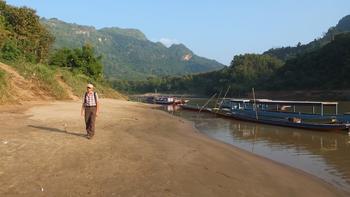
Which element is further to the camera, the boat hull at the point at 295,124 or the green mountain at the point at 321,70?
the green mountain at the point at 321,70

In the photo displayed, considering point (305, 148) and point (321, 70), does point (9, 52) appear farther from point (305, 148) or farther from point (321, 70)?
point (321, 70)

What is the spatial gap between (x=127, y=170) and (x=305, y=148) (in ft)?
44.1

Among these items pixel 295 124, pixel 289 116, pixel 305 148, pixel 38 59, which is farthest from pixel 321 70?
pixel 305 148

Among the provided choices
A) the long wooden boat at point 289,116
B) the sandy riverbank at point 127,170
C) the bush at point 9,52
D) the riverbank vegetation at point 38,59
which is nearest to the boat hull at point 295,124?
the long wooden boat at point 289,116

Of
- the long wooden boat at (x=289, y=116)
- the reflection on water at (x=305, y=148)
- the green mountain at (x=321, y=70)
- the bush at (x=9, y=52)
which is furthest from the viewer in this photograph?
the green mountain at (x=321, y=70)

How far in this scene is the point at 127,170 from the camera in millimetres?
9914

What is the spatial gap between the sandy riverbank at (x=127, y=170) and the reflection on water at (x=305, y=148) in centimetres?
174

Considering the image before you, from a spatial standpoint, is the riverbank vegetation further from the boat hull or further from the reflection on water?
the boat hull

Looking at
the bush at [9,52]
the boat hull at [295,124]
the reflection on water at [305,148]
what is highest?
the bush at [9,52]

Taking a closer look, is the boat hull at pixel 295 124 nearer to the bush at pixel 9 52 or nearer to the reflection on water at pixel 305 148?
the reflection on water at pixel 305 148

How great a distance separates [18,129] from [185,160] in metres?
6.66

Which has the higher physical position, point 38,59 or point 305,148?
point 38,59

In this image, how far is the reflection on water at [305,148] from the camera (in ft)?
48.0

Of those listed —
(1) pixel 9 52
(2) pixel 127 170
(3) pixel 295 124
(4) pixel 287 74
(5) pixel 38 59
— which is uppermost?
(4) pixel 287 74
